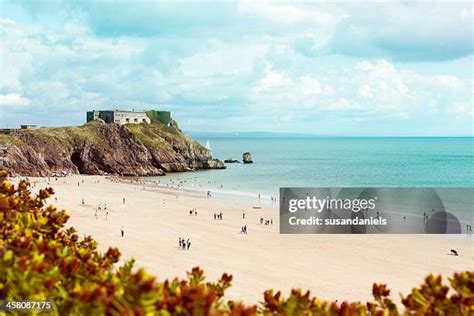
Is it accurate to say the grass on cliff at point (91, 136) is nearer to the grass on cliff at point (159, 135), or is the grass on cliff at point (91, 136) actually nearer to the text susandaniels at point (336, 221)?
the grass on cliff at point (159, 135)

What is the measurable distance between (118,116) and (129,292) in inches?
5256

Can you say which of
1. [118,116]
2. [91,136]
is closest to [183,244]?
[91,136]

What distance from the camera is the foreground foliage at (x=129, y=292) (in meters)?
4.61

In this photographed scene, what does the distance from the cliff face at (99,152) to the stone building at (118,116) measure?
10532mm

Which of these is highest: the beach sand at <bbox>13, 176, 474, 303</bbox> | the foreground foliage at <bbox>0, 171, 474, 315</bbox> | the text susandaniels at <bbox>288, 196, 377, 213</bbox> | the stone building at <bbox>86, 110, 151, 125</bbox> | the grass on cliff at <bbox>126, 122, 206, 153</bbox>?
the stone building at <bbox>86, 110, 151, 125</bbox>

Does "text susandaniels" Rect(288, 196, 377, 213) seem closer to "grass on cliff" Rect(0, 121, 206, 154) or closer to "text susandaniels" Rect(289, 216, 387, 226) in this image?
"text susandaniels" Rect(289, 216, 387, 226)

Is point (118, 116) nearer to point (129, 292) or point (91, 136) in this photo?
point (91, 136)

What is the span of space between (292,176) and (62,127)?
49.5 m

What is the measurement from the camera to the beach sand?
2630cm

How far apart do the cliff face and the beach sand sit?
130 ft

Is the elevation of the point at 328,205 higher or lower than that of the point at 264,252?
higher

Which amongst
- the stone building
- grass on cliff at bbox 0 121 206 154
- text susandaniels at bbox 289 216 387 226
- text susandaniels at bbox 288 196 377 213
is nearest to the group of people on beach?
text susandaniels at bbox 289 216 387 226

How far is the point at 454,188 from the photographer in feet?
284

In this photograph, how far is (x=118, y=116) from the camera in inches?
5290
